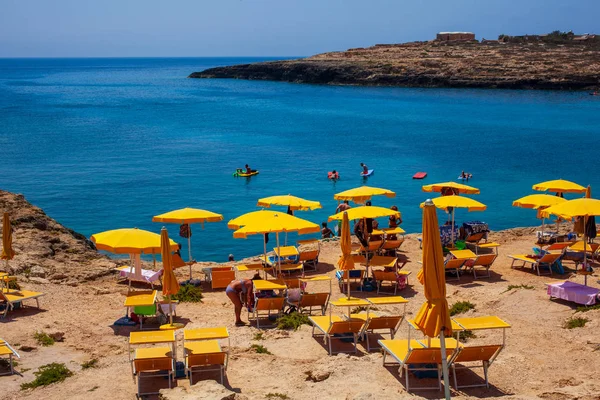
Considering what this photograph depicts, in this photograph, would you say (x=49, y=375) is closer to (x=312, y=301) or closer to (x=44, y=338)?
(x=44, y=338)

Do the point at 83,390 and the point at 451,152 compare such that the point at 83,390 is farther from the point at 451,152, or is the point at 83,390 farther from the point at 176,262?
the point at 451,152

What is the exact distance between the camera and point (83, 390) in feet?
33.4

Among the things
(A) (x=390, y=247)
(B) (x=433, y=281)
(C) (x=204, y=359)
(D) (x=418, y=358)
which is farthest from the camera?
(A) (x=390, y=247)

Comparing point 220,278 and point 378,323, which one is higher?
point 378,323

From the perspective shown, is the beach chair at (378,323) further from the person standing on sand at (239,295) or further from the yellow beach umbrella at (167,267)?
the yellow beach umbrella at (167,267)

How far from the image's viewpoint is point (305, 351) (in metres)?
11.9

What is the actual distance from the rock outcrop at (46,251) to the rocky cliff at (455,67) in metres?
98.4

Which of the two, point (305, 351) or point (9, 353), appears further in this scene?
point (305, 351)

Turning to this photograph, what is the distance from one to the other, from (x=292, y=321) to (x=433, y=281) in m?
5.61

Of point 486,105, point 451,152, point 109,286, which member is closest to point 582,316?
point 109,286

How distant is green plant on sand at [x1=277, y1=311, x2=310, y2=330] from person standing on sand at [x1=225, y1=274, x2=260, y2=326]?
2.64 ft

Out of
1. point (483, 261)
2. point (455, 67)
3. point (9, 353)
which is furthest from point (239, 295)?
point (455, 67)

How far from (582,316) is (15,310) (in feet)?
38.5

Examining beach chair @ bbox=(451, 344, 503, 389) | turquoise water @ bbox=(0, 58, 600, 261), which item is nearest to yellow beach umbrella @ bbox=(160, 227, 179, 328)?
beach chair @ bbox=(451, 344, 503, 389)
